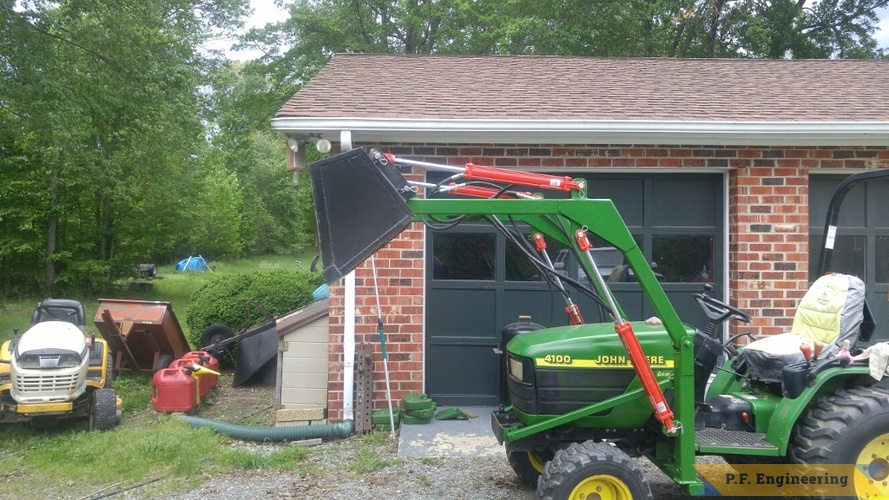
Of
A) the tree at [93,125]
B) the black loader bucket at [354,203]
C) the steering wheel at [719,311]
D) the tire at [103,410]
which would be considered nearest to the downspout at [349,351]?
the tire at [103,410]

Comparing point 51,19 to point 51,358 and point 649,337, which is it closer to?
point 51,358

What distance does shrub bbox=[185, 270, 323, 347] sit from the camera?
10.5 m

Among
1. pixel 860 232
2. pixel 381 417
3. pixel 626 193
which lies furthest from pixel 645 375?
pixel 860 232

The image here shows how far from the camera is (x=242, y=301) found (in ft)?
34.7

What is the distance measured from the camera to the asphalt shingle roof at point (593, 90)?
680 cm

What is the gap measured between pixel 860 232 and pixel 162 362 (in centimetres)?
791

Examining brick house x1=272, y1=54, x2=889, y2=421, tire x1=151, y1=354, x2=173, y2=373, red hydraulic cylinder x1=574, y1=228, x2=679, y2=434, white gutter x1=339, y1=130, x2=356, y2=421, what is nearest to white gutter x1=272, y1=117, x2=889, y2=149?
brick house x1=272, y1=54, x2=889, y2=421

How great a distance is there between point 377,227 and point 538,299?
12.0 feet

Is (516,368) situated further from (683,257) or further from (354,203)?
(683,257)

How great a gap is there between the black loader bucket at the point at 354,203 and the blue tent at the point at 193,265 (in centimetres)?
2565

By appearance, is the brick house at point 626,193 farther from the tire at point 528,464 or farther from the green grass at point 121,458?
the tire at point 528,464

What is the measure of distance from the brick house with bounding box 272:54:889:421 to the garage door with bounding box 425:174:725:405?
0.01m

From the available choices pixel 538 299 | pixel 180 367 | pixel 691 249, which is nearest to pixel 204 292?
pixel 180 367

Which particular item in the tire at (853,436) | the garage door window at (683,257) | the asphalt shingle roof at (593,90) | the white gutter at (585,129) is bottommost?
the tire at (853,436)
